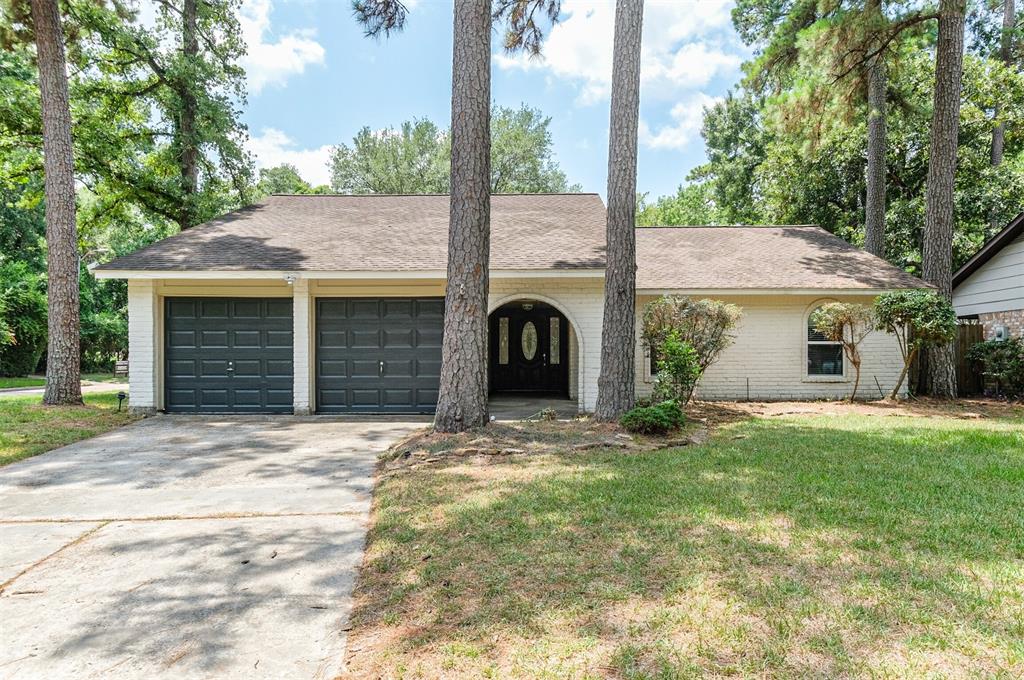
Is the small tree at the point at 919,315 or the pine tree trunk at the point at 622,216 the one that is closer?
the pine tree trunk at the point at 622,216

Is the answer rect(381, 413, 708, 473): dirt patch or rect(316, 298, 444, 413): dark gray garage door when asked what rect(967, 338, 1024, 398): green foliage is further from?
rect(316, 298, 444, 413): dark gray garage door

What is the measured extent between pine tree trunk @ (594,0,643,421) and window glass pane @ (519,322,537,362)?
273 inches

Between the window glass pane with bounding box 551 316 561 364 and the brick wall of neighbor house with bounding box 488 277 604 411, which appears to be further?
the window glass pane with bounding box 551 316 561 364

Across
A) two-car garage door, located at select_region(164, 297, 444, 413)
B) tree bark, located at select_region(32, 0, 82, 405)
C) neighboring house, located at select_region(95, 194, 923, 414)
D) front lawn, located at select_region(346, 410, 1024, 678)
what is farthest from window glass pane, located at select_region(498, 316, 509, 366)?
front lawn, located at select_region(346, 410, 1024, 678)

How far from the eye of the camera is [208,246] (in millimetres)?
11250

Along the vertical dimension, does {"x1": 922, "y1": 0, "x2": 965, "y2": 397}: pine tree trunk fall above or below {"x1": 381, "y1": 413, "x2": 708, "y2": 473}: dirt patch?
above

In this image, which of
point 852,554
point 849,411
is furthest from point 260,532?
point 849,411

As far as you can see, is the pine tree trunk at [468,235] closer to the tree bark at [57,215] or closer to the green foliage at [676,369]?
the green foliage at [676,369]

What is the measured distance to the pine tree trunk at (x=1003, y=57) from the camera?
694 inches

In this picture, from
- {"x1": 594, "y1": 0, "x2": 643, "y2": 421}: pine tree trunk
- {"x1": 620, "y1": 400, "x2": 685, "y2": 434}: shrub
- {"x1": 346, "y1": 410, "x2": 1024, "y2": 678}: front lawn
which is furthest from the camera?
{"x1": 594, "y1": 0, "x2": 643, "y2": 421}: pine tree trunk

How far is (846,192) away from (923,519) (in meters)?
19.1

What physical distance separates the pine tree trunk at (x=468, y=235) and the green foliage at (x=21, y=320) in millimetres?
19568

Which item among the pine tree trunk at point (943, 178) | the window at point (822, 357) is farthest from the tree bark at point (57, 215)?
the pine tree trunk at point (943, 178)

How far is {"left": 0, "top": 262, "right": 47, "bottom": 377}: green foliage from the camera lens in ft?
63.9
